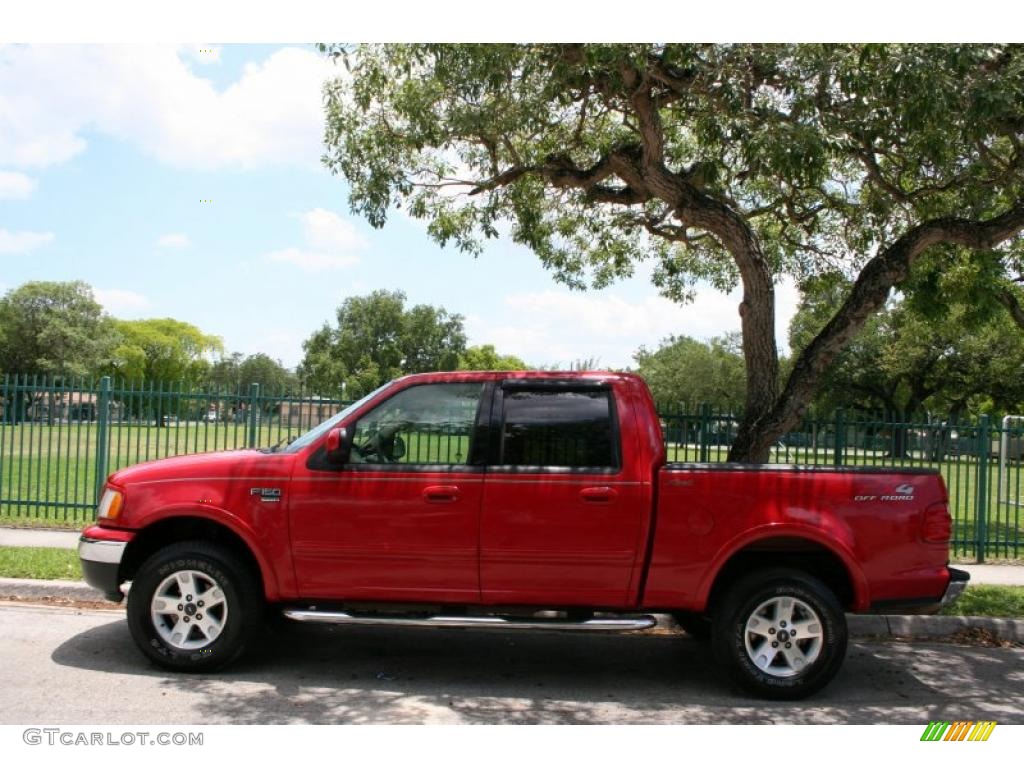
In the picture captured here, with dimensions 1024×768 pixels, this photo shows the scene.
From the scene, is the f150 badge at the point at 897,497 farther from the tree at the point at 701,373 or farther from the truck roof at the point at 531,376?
the tree at the point at 701,373

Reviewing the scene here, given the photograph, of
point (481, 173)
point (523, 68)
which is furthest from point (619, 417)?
point (481, 173)

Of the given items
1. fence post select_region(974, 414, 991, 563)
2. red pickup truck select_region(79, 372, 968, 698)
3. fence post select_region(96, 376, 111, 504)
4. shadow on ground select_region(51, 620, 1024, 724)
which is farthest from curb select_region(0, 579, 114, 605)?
fence post select_region(974, 414, 991, 563)

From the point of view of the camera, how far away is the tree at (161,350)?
8425cm

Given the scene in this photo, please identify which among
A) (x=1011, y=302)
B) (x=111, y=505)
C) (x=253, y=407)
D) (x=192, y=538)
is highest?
(x=1011, y=302)

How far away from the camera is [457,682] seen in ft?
19.4

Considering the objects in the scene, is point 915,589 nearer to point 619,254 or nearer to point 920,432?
point 920,432

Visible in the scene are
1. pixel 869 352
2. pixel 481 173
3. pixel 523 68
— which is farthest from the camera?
pixel 869 352

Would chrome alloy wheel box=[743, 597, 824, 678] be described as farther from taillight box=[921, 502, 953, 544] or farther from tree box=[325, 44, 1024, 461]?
tree box=[325, 44, 1024, 461]

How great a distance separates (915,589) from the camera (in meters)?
5.63

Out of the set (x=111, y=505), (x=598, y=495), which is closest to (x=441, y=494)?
(x=598, y=495)

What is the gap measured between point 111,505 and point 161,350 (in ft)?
300

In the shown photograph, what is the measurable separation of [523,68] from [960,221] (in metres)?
4.86

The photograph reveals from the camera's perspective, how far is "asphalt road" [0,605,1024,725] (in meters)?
5.19

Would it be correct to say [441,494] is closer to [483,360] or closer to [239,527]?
[239,527]
